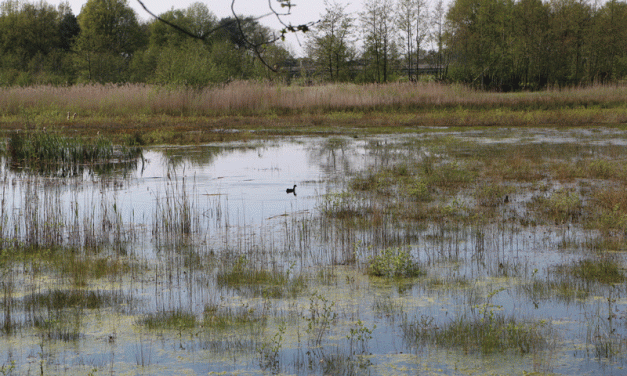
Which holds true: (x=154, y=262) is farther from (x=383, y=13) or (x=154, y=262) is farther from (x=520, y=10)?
(x=520, y=10)

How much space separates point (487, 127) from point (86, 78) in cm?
4337

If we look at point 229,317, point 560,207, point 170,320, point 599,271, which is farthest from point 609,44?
point 170,320

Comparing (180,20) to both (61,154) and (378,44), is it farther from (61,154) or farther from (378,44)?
(61,154)

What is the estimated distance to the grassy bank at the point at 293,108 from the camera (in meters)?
23.7

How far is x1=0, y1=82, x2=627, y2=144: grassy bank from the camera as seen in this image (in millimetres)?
23656

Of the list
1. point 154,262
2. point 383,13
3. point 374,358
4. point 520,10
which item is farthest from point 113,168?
point 520,10

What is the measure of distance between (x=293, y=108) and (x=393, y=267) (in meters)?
22.5

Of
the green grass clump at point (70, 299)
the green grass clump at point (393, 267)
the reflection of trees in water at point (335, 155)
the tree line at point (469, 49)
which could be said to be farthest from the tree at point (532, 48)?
the green grass clump at point (70, 299)

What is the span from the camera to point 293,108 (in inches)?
1088

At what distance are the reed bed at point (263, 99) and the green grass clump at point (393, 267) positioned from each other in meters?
21.7

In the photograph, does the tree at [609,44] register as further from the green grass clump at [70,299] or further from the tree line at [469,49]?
the green grass clump at [70,299]

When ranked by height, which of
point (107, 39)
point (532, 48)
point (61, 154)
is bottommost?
point (61, 154)

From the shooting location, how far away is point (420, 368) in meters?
3.88

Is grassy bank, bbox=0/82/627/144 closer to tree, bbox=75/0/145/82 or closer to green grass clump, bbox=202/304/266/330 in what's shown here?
green grass clump, bbox=202/304/266/330
